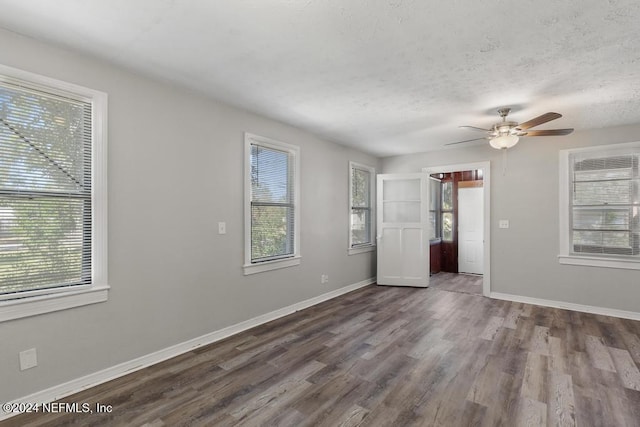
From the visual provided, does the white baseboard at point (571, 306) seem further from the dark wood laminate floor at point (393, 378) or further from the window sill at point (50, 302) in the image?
the window sill at point (50, 302)

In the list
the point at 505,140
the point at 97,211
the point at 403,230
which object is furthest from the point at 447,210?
the point at 97,211

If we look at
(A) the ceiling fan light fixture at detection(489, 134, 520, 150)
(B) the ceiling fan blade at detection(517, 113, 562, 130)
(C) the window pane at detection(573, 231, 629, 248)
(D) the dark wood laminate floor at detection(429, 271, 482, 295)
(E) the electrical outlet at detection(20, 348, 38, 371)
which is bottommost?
(D) the dark wood laminate floor at detection(429, 271, 482, 295)

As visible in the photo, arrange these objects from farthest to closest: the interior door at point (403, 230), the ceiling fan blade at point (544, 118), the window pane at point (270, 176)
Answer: the interior door at point (403, 230), the window pane at point (270, 176), the ceiling fan blade at point (544, 118)

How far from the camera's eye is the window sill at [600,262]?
12.6 ft

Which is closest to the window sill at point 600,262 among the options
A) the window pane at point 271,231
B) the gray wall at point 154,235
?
the window pane at point 271,231

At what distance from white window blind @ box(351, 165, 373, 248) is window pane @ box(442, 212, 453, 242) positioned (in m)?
2.35

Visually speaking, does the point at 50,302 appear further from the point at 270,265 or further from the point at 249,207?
the point at 270,265

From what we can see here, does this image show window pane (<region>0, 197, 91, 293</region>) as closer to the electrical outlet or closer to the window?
the electrical outlet

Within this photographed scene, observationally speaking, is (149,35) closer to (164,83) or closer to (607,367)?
(164,83)

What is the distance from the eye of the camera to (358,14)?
179 cm

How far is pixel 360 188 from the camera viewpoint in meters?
5.61

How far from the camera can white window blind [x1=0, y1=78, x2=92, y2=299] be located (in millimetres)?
1979

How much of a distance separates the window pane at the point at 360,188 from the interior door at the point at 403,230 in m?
0.22

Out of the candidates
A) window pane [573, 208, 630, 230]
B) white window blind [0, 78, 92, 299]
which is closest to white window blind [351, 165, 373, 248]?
window pane [573, 208, 630, 230]
